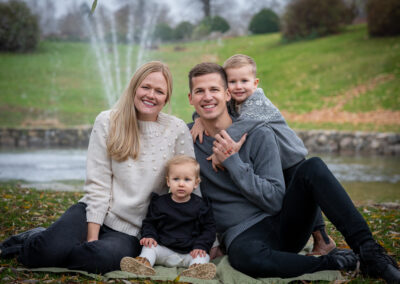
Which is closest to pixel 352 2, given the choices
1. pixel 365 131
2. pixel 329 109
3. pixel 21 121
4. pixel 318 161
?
pixel 329 109

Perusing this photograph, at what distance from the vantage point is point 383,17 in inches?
901

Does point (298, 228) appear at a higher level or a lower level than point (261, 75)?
lower

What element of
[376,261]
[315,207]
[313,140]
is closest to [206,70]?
[315,207]

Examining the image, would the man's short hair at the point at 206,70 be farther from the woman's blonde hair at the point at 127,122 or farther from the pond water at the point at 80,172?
the pond water at the point at 80,172

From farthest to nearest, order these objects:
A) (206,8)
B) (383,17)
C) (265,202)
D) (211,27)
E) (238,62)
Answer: (206,8), (211,27), (383,17), (238,62), (265,202)

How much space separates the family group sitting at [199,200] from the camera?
9.66 feet

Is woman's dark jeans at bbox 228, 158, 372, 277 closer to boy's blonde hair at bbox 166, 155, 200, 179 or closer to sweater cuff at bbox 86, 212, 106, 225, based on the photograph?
boy's blonde hair at bbox 166, 155, 200, 179

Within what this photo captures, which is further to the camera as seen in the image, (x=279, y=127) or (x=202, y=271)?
(x=279, y=127)

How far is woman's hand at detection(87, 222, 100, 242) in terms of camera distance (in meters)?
3.17

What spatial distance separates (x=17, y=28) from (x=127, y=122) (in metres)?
27.0

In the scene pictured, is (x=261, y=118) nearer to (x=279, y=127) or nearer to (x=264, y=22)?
(x=279, y=127)

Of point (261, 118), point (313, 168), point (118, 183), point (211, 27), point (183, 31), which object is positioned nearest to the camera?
point (313, 168)

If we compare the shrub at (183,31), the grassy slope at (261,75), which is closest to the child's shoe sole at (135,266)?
the grassy slope at (261,75)

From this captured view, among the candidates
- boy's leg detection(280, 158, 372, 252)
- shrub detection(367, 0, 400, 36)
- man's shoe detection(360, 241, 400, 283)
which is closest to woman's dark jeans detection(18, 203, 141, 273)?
boy's leg detection(280, 158, 372, 252)
